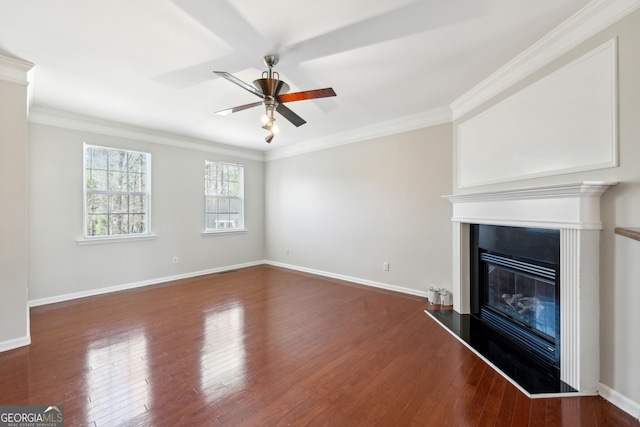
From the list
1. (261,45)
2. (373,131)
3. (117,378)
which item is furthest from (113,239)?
(373,131)

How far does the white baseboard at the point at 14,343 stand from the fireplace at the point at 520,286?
4551 millimetres

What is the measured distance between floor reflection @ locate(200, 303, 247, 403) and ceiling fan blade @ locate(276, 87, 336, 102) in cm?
229

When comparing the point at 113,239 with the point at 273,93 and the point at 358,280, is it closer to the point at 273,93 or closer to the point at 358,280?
the point at 273,93

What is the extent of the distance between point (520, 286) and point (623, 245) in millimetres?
991

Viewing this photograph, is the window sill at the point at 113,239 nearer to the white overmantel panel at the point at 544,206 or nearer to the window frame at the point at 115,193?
the window frame at the point at 115,193

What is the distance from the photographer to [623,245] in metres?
1.74

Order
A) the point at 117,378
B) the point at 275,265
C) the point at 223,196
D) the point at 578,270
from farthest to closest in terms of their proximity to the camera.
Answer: the point at 275,265 < the point at 223,196 < the point at 117,378 < the point at 578,270

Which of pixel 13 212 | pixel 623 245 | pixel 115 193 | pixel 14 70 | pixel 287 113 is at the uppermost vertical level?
pixel 14 70

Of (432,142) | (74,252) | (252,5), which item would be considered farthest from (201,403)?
(432,142)

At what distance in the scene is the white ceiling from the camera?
1847 millimetres

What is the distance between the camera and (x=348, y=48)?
2277 mm

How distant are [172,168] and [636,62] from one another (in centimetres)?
565

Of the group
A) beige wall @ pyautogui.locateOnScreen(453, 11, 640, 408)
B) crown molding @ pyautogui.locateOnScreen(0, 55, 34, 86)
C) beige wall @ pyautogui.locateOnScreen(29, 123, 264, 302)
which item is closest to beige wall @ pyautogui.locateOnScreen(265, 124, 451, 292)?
beige wall @ pyautogui.locateOnScreen(29, 123, 264, 302)

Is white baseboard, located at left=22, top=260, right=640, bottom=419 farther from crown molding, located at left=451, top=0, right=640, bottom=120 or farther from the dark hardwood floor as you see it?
crown molding, located at left=451, top=0, right=640, bottom=120
